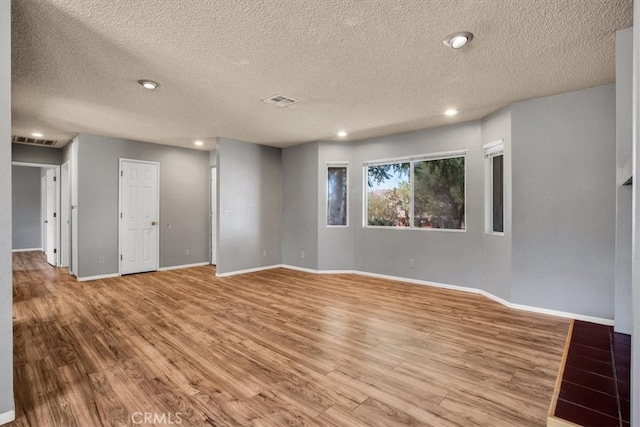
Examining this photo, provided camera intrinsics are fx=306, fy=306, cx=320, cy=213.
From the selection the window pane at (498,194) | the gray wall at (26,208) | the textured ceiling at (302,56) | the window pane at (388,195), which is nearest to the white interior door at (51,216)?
the gray wall at (26,208)

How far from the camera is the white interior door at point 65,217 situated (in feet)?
20.2

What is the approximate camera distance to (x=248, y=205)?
6227 mm

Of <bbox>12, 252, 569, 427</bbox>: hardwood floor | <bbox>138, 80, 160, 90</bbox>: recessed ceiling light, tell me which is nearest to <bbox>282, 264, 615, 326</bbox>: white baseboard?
<bbox>12, 252, 569, 427</bbox>: hardwood floor

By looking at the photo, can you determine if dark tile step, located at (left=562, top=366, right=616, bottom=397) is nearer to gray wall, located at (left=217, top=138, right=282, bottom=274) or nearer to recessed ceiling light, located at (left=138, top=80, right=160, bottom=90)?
recessed ceiling light, located at (left=138, top=80, right=160, bottom=90)

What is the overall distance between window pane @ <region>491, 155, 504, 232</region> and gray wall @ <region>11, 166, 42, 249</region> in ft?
38.8

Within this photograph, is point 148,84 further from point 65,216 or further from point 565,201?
point 65,216

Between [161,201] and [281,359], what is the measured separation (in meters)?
5.06

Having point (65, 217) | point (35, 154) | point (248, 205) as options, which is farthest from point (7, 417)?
point (35, 154)

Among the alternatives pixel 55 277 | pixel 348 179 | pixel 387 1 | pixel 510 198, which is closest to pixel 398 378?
pixel 387 1

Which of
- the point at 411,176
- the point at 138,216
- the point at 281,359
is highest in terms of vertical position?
the point at 411,176

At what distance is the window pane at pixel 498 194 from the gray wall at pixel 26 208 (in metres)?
11.8

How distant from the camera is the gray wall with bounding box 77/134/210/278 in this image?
5422 millimetres

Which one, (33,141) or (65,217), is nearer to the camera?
(33,141)

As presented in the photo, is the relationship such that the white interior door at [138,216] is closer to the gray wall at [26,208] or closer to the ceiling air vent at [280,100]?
the ceiling air vent at [280,100]
